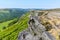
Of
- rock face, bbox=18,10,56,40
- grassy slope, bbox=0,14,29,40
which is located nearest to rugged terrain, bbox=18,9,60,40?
rock face, bbox=18,10,56,40

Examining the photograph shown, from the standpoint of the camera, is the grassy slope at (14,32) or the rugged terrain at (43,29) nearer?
the rugged terrain at (43,29)

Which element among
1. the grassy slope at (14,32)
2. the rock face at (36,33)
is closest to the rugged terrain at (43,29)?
the rock face at (36,33)

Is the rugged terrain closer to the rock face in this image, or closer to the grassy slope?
the rock face

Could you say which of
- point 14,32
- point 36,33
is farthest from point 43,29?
point 14,32

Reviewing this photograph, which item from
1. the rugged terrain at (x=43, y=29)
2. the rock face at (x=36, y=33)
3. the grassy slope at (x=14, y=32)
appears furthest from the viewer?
the grassy slope at (x=14, y=32)

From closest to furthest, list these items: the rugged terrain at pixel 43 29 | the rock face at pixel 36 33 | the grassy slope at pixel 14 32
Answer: the rugged terrain at pixel 43 29
the rock face at pixel 36 33
the grassy slope at pixel 14 32

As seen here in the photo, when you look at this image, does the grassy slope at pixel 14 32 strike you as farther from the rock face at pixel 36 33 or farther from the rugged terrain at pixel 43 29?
the rugged terrain at pixel 43 29

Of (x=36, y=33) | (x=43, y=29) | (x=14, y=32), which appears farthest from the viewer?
(x=14, y=32)

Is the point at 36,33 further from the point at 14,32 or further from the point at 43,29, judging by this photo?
the point at 14,32

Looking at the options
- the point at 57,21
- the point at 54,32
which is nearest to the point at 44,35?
the point at 54,32

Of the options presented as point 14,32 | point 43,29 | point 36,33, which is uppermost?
point 43,29

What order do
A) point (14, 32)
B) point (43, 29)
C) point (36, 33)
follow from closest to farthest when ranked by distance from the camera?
point (43, 29), point (36, 33), point (14, 32)

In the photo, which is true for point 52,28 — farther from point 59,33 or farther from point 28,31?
point 28,31

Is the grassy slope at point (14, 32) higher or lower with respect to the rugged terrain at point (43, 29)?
lower
